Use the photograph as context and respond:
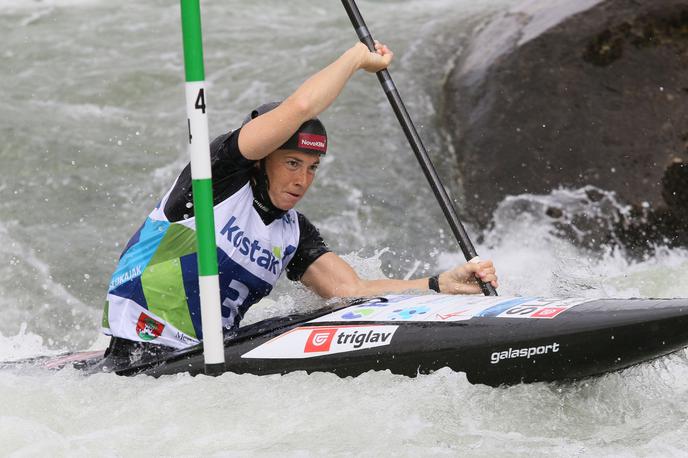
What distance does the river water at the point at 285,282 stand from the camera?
3.70 m

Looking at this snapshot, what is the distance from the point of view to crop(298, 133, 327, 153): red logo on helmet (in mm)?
4023

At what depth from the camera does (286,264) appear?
4445 millimetres

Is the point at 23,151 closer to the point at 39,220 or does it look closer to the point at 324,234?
the point at 39,220

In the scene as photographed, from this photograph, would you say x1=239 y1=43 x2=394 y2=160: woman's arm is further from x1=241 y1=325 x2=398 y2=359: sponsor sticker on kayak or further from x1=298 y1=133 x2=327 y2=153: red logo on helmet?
x1=241 y1=325 x2=398 y2=359: sponsor sticker on kayak

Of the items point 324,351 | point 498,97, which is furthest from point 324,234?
point 324,351

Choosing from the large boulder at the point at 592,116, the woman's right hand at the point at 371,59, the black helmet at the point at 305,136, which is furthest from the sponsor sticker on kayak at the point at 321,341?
the large boulder at the point at 592,116

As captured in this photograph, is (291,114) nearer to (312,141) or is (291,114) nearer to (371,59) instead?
(312,141)

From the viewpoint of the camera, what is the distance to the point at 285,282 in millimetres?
7258

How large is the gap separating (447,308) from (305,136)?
851mm

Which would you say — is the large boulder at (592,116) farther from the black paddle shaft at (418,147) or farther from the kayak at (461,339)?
the kayak at (461,339)

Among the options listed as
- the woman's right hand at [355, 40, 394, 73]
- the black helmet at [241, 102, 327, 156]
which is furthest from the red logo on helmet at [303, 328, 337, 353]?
the woman's right hand at [355, 40, 394, 73]

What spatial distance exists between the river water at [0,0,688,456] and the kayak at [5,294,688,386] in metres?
0.07

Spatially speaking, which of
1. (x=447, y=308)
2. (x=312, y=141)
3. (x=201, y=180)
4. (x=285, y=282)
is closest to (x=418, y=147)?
(x=312, y=141)

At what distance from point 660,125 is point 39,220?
14.8ft
